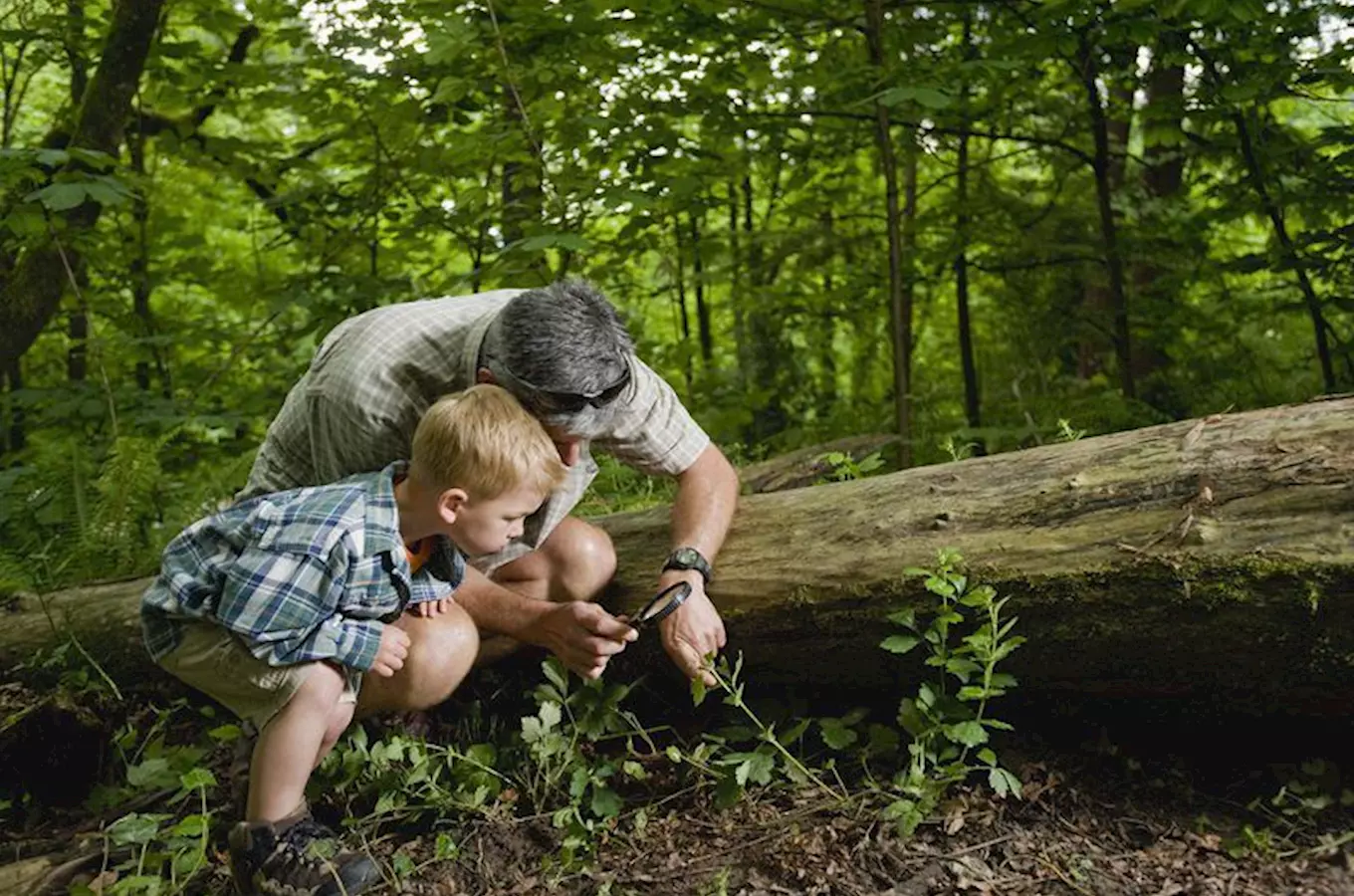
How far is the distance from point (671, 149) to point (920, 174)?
4537 mm

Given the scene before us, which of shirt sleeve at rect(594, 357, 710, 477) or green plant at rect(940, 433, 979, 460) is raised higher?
shirt sleeve at rect(594, 357, 710, 477)

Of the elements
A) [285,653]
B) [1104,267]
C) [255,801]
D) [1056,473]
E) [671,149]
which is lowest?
[255,801]

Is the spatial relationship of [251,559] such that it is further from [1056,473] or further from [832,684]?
[1056,473]

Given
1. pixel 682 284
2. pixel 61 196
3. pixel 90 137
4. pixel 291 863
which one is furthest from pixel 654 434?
pixel 682 284

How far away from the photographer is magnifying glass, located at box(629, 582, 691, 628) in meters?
2.62

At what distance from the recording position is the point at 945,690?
2.49 m

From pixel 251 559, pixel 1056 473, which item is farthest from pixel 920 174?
pixel 251 559

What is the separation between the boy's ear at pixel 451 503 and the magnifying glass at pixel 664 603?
1.89 feet

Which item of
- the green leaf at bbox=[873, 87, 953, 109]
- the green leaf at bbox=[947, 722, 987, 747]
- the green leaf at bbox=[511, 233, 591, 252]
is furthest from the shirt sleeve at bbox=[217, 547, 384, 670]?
the green leaf at bbox=[873, 87, 953, 109]

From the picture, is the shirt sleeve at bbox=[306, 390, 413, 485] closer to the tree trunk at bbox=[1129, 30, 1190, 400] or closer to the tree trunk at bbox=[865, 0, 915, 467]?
the tree trunk at bbox=[865, 0, 915, 467]

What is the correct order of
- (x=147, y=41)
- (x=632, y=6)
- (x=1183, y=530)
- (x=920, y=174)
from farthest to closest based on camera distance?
(x=920, y=174) → (x=147, y=41) → (x=632, y=6) → (x=1183, y=530)

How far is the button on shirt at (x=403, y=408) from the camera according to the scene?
2631 millimetres

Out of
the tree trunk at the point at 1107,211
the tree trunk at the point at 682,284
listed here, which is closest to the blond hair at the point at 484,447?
the tree trunk at the point at 682,284

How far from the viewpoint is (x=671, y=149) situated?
4.80m
